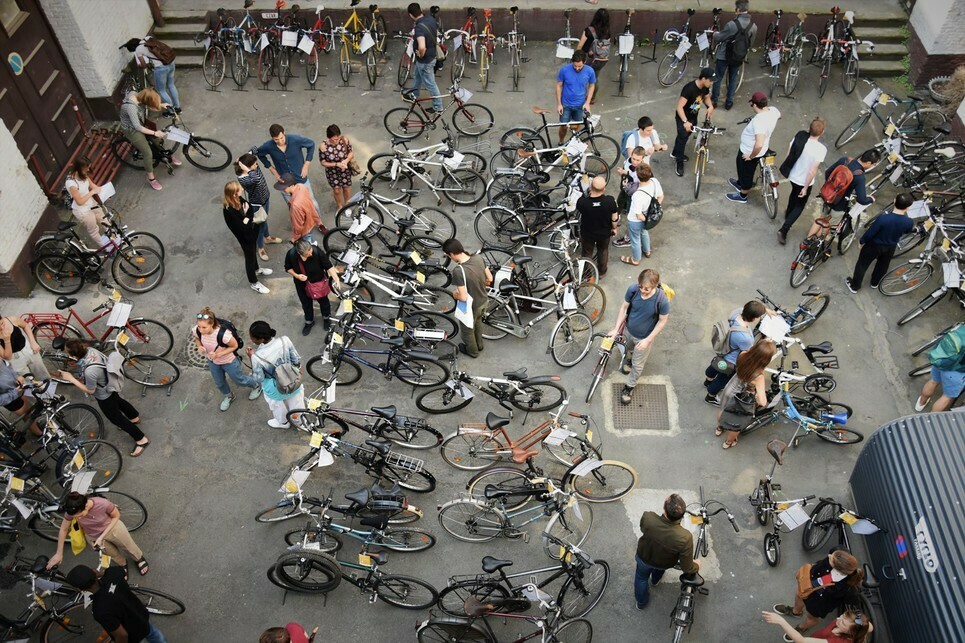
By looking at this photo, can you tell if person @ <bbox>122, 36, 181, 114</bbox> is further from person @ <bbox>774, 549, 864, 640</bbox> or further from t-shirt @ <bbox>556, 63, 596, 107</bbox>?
person @ <bbox>774, 549, 864, 640</bbox>

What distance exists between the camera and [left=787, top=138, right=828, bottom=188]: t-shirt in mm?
10094

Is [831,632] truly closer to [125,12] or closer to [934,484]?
[934,484]

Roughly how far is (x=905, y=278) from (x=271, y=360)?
28.5 ft

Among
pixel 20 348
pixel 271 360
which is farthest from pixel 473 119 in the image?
pixel 20 348

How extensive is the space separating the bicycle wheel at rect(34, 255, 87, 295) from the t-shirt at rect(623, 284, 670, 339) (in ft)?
25.3

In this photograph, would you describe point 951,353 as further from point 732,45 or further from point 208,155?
point 208,155

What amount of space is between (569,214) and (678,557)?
509 cm

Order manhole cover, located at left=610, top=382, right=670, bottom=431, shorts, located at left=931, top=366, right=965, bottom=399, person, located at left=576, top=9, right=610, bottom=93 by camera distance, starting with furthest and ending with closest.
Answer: person, located at left=576, top=9, right=610, bottom=93
manhole cover, located at left=610, top=382, right=670, bottom=431
shorts, located at left=931, top=366, right=965, bottom=399

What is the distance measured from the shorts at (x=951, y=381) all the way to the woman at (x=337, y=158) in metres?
8.10

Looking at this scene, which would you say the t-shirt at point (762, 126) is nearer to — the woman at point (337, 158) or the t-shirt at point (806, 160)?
the t-shirt at point (806, 160)

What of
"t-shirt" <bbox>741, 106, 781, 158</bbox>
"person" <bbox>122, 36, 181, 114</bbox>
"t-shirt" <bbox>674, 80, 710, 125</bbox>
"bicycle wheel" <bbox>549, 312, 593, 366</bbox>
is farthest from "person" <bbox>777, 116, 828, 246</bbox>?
"person" <bbox>122, 36, 181, 114</bbox>

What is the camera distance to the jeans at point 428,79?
487 inches

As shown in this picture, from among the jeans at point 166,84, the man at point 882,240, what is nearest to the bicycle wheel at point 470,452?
the man at point 882,240

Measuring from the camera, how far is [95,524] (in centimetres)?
723
